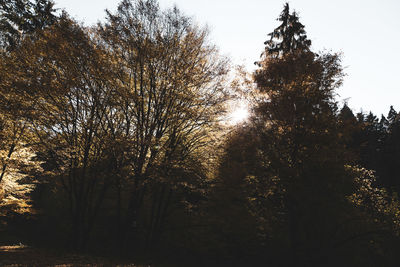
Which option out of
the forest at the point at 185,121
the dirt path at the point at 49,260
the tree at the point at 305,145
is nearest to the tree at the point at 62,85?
the forest at the point at 185,121

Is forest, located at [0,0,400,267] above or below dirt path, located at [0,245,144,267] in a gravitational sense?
above

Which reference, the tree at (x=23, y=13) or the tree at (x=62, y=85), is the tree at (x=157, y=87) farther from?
the tree at (x=23, y=13)

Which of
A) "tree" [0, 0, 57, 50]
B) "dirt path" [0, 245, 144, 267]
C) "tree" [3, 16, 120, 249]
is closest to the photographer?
"tree" [0, 0, 57, 50]

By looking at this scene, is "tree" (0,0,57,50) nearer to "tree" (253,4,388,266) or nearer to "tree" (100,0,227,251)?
"tree" (100,0,227,251)

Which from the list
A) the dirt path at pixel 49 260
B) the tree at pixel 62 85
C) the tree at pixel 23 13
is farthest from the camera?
the tree at pixel 62 85

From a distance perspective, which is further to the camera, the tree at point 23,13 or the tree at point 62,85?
the tree at point 62,85

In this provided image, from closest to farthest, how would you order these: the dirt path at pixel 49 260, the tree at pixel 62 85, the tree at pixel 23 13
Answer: the tree at pixel 23 13
the dirt path at pixel 49 260
the tree at pixel 62 85

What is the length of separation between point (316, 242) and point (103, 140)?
13.7 metres

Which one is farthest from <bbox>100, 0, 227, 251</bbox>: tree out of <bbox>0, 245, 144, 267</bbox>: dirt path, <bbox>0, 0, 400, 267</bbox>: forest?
<bbox>0, 245, 144, 267</bbox>: dirt path

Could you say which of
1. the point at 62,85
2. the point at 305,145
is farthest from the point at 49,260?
the point at 305,145

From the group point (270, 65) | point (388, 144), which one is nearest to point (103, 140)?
point (270, 65)

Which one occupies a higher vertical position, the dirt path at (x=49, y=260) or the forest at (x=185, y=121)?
the forest at (x=185, y=121)

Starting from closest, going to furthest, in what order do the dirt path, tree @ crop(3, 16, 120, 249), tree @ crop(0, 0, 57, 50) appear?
tree @ crop(0, 0, 57, 50)
the dirt path
tree @ crop(3, 16, 120, 249)

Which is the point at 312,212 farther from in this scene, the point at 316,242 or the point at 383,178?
the point at 383,178
